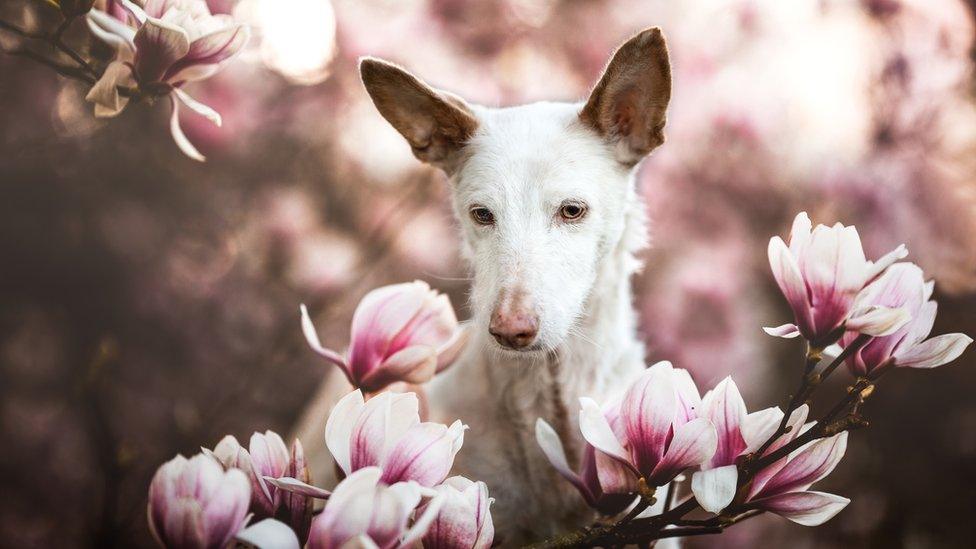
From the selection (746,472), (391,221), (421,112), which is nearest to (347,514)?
(746,472)

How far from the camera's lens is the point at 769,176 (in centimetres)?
172

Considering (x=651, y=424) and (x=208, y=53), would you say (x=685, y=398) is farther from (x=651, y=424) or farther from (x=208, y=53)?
(x=208, y=53)

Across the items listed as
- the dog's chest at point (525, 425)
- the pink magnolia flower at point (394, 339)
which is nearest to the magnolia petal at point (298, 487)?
the pink magnolia flower at point (394, 339)

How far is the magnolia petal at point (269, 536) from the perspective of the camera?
511 millimetres

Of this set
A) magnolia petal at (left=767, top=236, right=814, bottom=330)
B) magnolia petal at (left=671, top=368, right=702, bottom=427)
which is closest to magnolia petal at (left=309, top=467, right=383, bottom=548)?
magnolia petal at (left=671, top=368, right=702, bottom=427)

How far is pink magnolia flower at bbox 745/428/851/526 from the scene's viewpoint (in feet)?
1.91

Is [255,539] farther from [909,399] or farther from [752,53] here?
[752,53]

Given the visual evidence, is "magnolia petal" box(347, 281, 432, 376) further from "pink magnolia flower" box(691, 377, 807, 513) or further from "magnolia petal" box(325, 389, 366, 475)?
"pink magnolia flower" box(691, 377, 807, 513)

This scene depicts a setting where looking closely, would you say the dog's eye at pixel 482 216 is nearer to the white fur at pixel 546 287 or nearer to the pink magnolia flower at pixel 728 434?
the white fur at pixel 546 287

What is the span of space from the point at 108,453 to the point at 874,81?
60.2 inches

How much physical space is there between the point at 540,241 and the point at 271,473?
46 cm

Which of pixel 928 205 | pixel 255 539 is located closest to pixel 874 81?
pixel 928 205

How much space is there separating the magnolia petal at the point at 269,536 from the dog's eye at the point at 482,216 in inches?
21.6

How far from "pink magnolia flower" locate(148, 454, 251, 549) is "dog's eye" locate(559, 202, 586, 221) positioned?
1.88 ft
